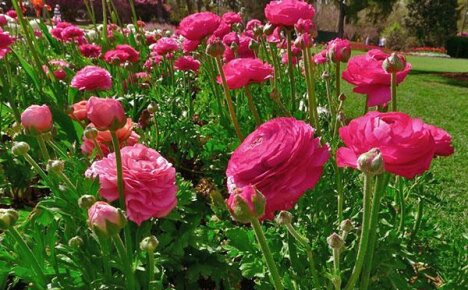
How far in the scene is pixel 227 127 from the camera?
1.90 m

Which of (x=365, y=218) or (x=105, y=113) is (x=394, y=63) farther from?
(x=105, y=113)

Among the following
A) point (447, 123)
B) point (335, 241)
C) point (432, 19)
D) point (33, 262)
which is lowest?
point (432, 19)

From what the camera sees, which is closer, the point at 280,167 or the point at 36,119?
the point at 280,167

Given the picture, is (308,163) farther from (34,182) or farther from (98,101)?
(34,182)

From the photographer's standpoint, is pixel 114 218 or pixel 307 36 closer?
pixel 114 218

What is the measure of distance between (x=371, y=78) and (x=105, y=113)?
0.54 meters

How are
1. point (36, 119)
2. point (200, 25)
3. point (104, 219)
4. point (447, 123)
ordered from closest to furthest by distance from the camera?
1. point (104, 219)
2. point (36, 119)
3. point (200, 25)
4. point (447, 123)

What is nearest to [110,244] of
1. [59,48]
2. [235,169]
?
[235,169]

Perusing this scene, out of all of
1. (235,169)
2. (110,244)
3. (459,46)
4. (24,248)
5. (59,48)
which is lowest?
(459,46)

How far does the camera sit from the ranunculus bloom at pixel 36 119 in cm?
97

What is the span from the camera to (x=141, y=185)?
2.92 feet

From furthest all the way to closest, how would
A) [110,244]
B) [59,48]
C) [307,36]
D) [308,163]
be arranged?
[59,48] → [307,36] → [110,244] → [308,163]

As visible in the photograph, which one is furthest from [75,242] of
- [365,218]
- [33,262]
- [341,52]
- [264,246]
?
[341,52]

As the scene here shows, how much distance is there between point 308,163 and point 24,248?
48 centimetres
